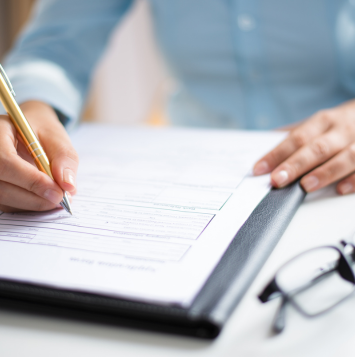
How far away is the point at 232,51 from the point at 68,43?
0.36 m

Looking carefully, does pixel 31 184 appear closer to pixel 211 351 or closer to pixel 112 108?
pixel 211 351

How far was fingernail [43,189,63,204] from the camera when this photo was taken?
0.42 meters

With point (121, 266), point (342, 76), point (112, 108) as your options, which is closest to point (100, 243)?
point (121, 266)

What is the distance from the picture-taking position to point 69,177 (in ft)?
1.42

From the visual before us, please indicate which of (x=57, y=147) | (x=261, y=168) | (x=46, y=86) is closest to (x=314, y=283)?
(x=261, y=168)

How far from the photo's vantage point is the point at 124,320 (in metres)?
0.30

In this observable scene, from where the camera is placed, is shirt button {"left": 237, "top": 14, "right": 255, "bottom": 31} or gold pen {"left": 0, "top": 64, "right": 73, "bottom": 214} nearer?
gold pen {"left": 0, "top": 64, "right": 73, "bottom": 214}

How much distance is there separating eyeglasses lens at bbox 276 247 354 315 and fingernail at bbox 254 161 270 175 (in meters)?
0.17

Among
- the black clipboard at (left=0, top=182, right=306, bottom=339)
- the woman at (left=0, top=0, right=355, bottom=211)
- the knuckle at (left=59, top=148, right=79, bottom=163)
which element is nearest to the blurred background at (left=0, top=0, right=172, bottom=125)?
the woman at (left=0, top=0, right=355, bottom=211)

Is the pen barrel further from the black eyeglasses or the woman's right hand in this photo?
the black eyeglasses

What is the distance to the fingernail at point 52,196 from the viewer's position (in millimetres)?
A: 420

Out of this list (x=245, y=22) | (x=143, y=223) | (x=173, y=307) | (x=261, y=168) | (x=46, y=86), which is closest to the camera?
(x=173, y=307)

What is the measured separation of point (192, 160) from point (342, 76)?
0.47 m

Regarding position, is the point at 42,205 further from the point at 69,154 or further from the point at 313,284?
the point at 313,284
